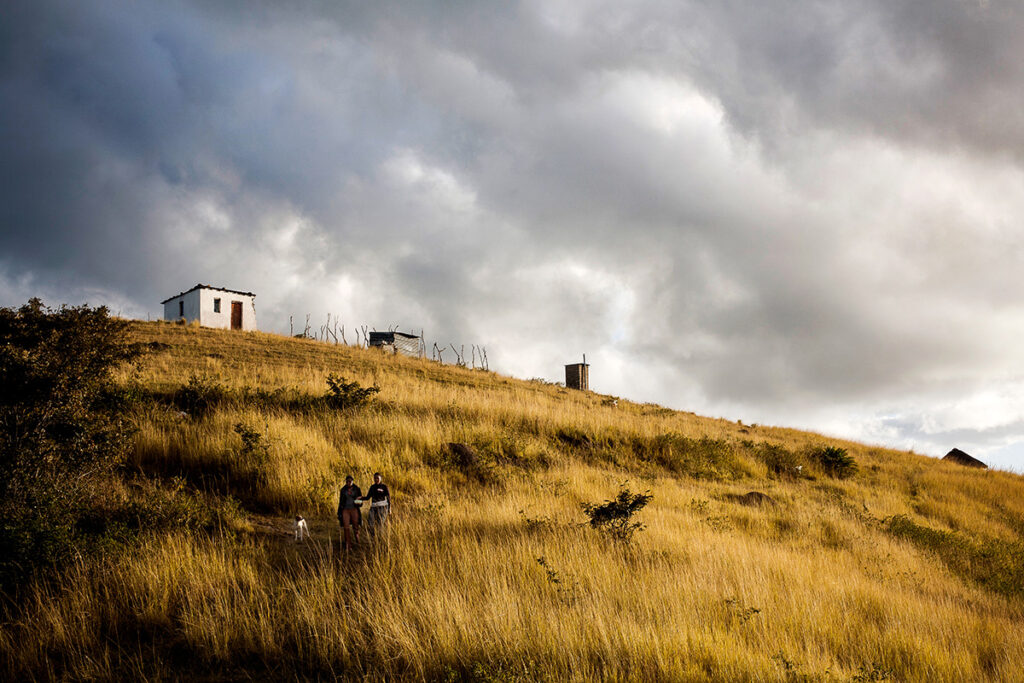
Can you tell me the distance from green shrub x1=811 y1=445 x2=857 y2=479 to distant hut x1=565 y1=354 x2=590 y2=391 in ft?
65.2

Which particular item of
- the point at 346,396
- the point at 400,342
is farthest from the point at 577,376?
the point at 346,396

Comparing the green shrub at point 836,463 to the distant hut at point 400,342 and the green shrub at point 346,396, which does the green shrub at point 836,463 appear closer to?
the green shrub at point 346,396

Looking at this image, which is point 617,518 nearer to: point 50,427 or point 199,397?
point 50,427

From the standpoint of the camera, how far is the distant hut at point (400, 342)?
150 feet

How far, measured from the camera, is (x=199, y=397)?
15352 mm

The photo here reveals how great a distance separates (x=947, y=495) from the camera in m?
18.4

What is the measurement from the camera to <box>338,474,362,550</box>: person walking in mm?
7465

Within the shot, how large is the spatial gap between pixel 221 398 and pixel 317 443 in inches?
209

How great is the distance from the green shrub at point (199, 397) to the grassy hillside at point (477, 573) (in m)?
0.12

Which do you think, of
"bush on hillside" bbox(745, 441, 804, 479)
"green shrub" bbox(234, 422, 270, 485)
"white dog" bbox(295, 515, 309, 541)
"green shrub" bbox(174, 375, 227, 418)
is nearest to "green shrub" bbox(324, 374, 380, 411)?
"green shrub" bbox(174, 375, 227, 418)

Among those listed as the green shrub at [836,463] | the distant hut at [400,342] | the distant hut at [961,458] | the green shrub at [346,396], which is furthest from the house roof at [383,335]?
the distant hut at [961,458]

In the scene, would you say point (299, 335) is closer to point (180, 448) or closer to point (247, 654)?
point (180, 448)

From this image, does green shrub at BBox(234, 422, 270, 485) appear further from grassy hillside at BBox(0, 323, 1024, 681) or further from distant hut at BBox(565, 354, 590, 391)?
distant hut at BBox(565, 354, 590, 391)

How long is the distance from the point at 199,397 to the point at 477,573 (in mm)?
12006
